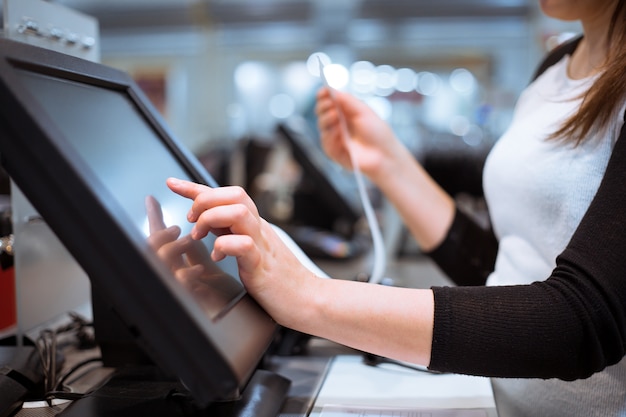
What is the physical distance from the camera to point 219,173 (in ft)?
8.17

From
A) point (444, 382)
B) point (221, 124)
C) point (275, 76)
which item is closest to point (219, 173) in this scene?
point (444, 382)

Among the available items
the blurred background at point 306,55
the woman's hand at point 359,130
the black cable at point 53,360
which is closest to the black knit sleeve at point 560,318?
the black cable at point 53,360

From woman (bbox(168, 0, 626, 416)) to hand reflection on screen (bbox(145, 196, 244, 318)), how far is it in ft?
0.07

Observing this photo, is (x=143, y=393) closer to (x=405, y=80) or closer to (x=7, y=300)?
(x=7, y=300)

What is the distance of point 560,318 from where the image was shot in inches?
20.1

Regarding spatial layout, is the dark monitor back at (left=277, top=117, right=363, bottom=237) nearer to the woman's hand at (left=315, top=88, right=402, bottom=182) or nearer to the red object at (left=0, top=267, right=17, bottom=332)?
the woman's hand at (left=315, top=88, right=402, bottom=182)

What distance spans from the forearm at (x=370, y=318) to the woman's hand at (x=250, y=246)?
2 cm

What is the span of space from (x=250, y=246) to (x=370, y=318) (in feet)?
0.44

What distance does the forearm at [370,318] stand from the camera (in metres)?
0.52

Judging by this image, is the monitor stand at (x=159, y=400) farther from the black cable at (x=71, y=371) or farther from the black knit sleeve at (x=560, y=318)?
the black knit sleeve at (x=560, y=318)

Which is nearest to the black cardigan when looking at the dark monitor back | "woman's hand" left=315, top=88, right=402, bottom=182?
"woman's hand" left=315, top=88, right=402, bottom=182

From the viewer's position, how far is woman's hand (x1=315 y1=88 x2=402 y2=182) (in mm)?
1012

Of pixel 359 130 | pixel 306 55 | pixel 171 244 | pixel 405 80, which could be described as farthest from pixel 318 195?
pixel 405 80

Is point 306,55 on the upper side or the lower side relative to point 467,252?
upper
